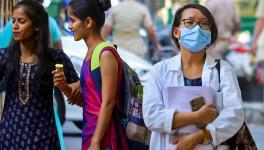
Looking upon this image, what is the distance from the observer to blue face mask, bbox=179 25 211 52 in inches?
194

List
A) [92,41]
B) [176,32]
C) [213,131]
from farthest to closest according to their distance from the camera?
1. [92,41]
2. [176,32]
3. [213,131]

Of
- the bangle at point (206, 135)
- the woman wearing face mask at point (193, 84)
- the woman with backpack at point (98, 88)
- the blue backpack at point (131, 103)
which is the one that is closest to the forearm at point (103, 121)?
the woman with backpack at point (98, 88)

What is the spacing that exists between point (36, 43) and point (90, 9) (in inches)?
17.6

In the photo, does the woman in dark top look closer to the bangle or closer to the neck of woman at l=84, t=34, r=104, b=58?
the neck of woman at l=84, t=34, r=104, b=58

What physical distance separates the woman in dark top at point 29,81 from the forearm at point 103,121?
43 cm

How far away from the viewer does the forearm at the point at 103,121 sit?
5.19 meters

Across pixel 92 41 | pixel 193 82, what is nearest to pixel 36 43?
pixel 92 41

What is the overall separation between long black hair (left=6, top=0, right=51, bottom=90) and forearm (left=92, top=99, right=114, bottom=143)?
54cm

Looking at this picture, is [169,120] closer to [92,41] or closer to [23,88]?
[92,41]

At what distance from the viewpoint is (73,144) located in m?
11.1

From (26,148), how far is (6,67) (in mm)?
522

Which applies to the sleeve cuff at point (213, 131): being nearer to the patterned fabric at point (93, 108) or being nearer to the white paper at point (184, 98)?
the white paper at point (184, 98)

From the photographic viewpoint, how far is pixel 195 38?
4918 mm

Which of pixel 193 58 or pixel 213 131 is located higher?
pixel 193 58
